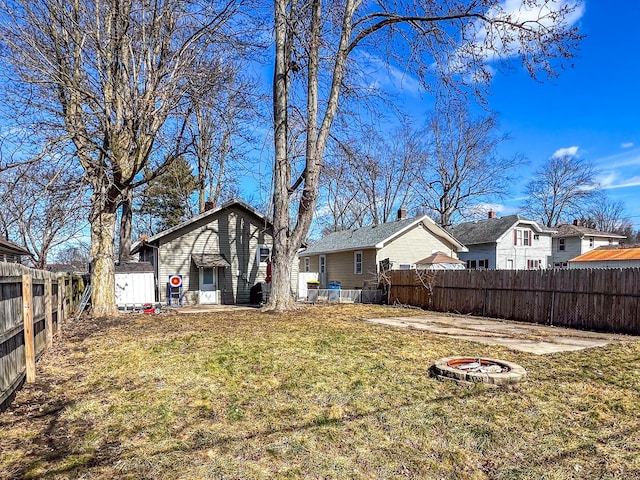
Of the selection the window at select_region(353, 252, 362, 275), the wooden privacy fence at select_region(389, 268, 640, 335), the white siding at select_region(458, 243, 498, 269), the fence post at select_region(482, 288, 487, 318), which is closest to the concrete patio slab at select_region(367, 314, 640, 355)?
the wooden privacy fence at select_region(389, 268, 640, 335)

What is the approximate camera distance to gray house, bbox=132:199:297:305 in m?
17.4

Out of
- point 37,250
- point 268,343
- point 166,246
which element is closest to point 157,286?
point 166,246

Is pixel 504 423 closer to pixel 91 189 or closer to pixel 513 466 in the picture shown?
pixel 513 466

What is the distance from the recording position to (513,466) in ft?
10.7

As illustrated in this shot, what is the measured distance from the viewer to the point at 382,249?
74.9 feet

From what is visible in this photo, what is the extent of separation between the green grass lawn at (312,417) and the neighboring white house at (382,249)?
15.2 metres

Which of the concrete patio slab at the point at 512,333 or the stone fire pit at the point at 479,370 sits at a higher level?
the stone fire pit at the point at 479,370

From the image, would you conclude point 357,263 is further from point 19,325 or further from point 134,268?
point 19,325

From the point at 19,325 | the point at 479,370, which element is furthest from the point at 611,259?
the point at 19,325

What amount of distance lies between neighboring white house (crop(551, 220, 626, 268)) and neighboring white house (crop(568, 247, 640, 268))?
7.34 ft

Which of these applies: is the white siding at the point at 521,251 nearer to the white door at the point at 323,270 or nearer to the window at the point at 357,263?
the window at the point at 357,263

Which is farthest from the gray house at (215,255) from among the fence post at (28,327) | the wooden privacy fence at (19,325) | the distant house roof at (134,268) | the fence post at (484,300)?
Result: the fence post at (28,327)

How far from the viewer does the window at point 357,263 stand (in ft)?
79.0

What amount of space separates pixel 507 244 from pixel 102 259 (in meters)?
25.6
